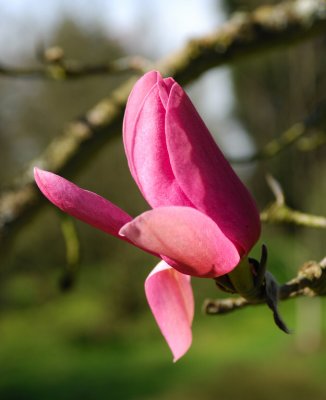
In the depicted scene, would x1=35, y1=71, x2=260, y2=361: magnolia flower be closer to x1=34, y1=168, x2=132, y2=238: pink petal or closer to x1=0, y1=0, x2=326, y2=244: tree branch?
x1=34, y1=168, x2=132, y2=238: pink petal

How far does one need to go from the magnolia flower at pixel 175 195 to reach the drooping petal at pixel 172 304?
6 cm

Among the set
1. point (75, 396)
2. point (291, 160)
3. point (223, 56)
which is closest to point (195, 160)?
point (223, 56)

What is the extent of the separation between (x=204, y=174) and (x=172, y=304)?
105mm

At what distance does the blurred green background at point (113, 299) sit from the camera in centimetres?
626

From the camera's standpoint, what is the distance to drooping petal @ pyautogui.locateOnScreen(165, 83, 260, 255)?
320 mm

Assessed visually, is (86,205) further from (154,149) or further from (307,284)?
(307,284)

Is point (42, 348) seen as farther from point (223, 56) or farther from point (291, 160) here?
point (223, 56)

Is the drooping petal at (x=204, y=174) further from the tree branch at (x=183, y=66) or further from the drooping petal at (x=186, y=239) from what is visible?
the tree branch at (x=183, y=66)

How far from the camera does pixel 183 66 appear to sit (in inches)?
35.6

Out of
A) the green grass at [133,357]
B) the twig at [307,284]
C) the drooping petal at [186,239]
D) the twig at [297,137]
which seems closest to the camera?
the drooping petal at [186,239]

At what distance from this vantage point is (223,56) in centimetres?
91

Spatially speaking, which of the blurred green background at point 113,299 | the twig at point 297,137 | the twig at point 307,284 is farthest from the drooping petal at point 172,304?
the blurred green background at point 113,299

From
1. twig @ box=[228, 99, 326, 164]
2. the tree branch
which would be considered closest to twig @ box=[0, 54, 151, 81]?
the tree branch

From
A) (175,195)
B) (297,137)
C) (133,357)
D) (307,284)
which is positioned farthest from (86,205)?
(133,357)
